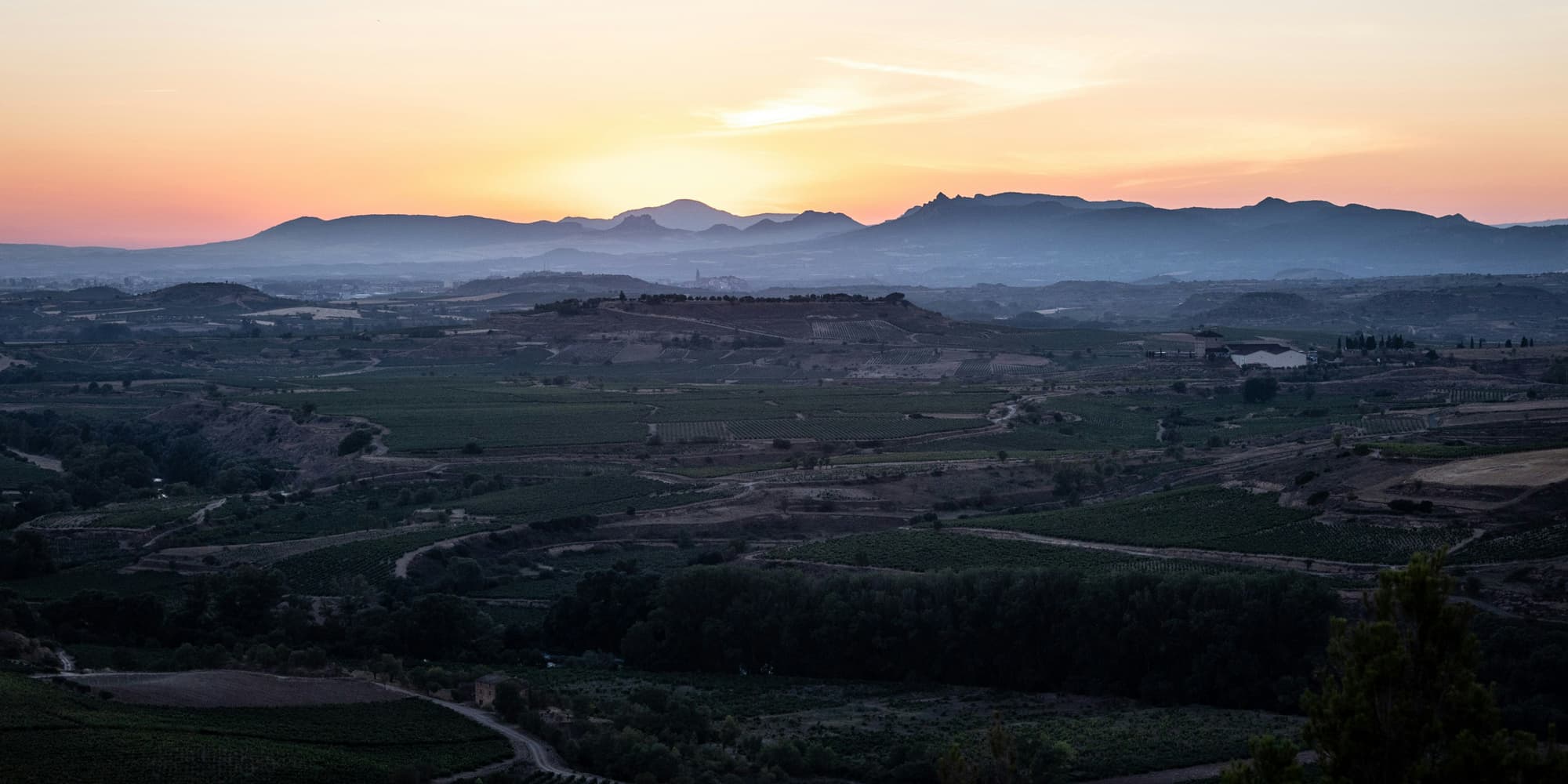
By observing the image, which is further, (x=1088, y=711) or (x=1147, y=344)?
(x=1147, y=344)

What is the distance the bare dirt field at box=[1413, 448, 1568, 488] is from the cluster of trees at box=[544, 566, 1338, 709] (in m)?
11.3

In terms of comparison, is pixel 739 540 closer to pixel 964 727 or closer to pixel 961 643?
pixel 961 643

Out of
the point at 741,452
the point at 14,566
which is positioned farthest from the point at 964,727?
the point at 741,452

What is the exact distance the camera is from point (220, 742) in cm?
2898

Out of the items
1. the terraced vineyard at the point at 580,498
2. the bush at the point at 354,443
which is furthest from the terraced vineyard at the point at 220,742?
the bush at the point at 354,443

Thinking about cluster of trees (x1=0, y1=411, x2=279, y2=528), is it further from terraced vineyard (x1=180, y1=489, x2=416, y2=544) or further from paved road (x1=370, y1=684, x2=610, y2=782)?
paved road (x1=370, y1=684, x2=610, y2=782)

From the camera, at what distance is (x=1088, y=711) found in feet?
121

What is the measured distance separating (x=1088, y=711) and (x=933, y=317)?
361 feet

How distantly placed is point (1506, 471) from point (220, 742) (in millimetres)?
39506

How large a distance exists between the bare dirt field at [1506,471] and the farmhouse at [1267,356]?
5912cm

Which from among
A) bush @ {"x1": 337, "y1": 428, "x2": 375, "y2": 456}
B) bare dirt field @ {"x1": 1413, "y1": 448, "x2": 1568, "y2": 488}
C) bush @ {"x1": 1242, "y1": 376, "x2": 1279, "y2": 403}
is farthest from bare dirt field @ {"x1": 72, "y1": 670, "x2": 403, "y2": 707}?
bush @ {"x1": 1242, "y1": 376, "x2": 1279, "y2": 403}

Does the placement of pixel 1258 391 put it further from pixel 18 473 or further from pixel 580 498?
pixel 18 473

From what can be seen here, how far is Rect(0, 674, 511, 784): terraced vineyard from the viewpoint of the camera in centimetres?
2670

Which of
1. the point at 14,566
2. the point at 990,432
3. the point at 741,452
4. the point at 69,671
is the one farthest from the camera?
the point at 990,432
